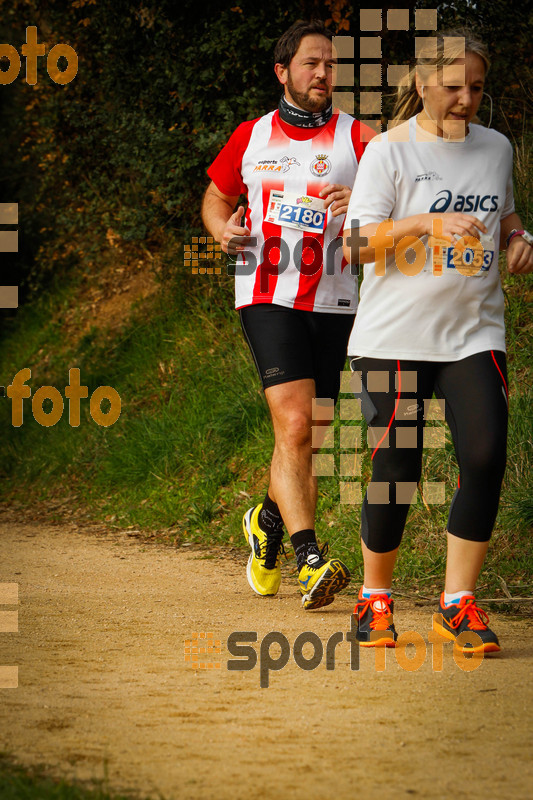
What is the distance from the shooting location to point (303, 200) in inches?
193

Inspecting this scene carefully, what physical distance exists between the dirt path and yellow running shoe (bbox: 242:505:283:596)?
0.17m

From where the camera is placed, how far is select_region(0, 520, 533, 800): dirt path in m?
2.70

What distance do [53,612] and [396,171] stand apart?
260cm

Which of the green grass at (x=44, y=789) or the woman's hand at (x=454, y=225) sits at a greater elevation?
the woman's hand at (x=454, y=225)

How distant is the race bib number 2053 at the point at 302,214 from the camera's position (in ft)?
16.0

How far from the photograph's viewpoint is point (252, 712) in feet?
10.7

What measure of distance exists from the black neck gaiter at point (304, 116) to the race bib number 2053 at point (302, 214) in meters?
A: 0.37

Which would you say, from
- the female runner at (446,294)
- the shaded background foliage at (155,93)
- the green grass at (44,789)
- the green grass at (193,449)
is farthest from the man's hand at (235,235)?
the shaded background foliage at (155,93)

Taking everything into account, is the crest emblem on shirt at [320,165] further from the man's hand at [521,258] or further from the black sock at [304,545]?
the black sock at [304,545]

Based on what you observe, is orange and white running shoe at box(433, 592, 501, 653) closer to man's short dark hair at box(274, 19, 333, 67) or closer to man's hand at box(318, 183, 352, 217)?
man's hand at box(318, 183, 352, 217)

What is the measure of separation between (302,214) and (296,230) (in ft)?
0.26

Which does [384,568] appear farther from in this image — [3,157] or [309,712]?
[3,157]

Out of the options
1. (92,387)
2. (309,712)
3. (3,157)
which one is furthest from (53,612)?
(3,157)

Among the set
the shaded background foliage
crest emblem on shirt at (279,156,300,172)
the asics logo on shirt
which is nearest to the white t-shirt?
the asics logo on shirt
